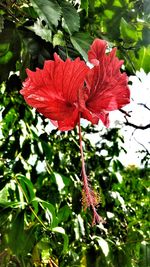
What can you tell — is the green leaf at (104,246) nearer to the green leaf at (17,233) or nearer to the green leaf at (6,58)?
the green leaf at (17,233)

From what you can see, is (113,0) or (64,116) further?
(113,0)

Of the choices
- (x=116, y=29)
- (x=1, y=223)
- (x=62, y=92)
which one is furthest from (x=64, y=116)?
(x=1, y=223)

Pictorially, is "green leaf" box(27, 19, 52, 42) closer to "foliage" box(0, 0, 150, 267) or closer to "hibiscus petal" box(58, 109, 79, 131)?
"foliage" box(0, 0, 150, 267)

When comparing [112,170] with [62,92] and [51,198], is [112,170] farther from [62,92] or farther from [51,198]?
[62,92]

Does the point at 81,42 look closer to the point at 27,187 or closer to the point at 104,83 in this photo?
the point at 104,83

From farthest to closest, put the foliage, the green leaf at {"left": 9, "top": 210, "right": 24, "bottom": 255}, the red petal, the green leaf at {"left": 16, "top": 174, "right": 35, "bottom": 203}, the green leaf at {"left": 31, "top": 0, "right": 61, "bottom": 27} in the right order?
the green leaf at {"left": 16, "top": 174, "right": 35, "bottom": 203}, the green leaf at {"left": 9, "top": 210, "right": 24, "bottom": 255}, the foliage, the green leaf at {"left": 31, "top": 0, "right": 61, "bottom": 27}, the red petal

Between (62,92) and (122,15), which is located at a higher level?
(122,15)

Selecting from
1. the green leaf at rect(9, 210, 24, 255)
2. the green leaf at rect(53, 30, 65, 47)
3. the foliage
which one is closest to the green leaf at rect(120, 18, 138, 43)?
the foliage
